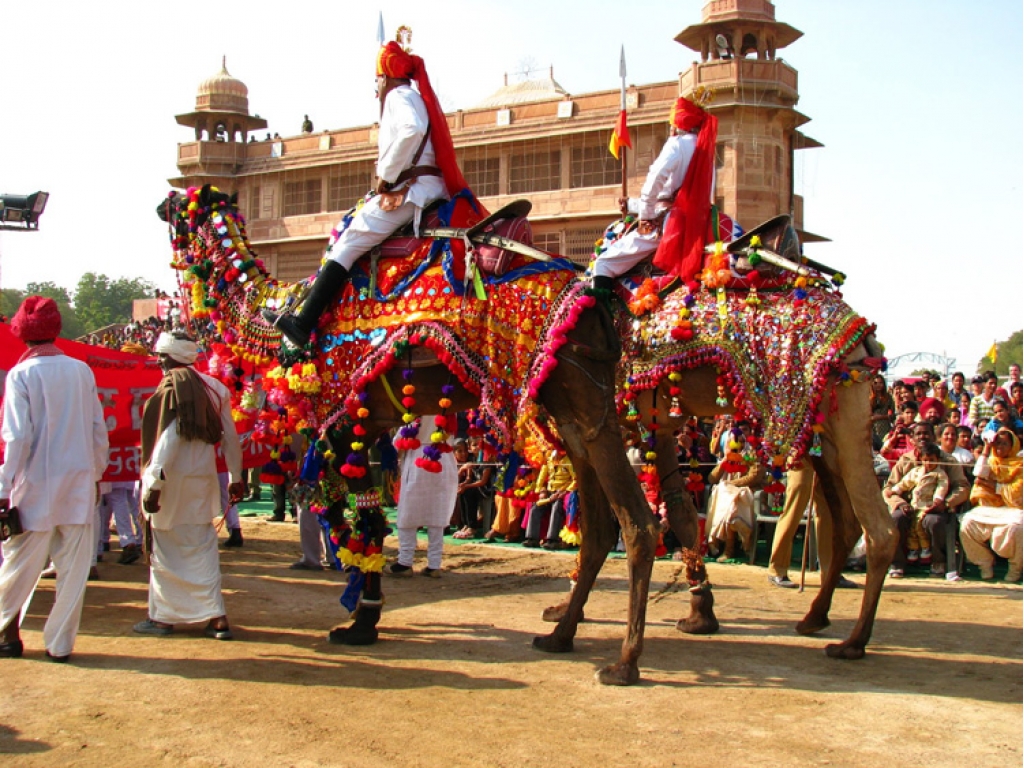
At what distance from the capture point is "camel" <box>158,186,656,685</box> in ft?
19.8

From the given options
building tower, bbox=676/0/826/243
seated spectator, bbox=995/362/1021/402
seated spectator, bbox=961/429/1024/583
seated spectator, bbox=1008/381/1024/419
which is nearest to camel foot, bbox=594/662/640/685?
seated spectator, bbox=961/429/1024/583

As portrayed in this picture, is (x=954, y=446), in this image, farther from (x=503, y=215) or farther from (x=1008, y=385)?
(x=503, y=215)

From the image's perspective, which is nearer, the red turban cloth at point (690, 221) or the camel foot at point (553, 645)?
the camel foot at point (553, 645)

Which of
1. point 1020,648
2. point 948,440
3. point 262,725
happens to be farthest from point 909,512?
point 262,725

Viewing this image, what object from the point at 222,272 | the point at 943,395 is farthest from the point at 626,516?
the point at 943,395

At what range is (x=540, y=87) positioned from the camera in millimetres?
34156

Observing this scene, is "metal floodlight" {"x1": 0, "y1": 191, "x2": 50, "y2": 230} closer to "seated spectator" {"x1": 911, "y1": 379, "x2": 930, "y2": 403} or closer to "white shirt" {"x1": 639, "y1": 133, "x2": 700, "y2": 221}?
"white shirt" {"x1": 639, "y1": 133, "x2": 700, "y2": 221}

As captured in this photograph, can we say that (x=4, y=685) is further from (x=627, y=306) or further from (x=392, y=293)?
A: (x=627, y=306)

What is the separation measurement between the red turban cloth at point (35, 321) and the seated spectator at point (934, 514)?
7.72 m

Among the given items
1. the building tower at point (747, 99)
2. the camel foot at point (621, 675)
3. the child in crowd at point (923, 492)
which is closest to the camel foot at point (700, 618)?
the camel foot at point (621, 675)

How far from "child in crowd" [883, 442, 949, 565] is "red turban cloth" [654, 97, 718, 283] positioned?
5.00 meters

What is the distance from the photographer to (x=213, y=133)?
36406 millimetres

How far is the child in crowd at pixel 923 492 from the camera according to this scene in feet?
35.0

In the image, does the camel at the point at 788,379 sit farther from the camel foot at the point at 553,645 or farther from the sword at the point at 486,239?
the camel foot at the point at 553,645
